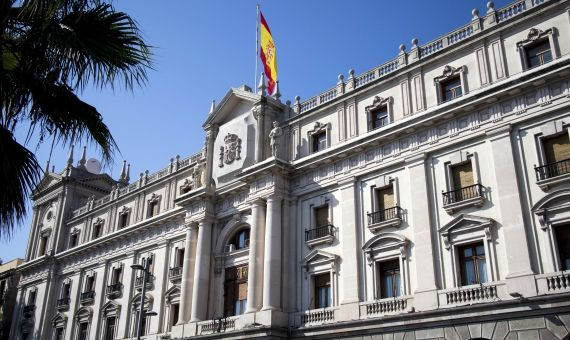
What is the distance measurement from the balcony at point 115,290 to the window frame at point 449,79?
27.2 meters

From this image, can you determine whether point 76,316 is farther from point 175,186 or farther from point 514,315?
point 514,315

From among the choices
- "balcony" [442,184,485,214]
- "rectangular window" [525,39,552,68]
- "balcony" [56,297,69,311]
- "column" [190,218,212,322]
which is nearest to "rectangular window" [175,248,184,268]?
"column" [190,218,212,322]

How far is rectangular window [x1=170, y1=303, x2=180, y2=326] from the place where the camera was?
118 ft

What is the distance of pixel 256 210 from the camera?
3083 cm

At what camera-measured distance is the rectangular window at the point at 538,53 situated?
23.3m

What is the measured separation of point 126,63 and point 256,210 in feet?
73.9

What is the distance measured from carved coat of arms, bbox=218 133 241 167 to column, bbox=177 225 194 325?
15.6 feet

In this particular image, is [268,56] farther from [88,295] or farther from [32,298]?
[32,298]

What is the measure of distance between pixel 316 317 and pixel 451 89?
12.7 meters

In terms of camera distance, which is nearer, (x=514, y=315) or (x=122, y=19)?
(x=122, y=19)

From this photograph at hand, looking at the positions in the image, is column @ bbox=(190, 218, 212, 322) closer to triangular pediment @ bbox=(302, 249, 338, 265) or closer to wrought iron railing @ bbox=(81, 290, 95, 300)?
triangular pediment @ bbox=(302, 249, 338, 265)

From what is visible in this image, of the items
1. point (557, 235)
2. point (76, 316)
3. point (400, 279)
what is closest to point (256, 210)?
point (400, 279)

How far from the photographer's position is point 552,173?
21.5 meters

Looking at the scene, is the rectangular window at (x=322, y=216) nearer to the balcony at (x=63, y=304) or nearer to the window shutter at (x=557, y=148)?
the window shutter at (x=557, y=148)
